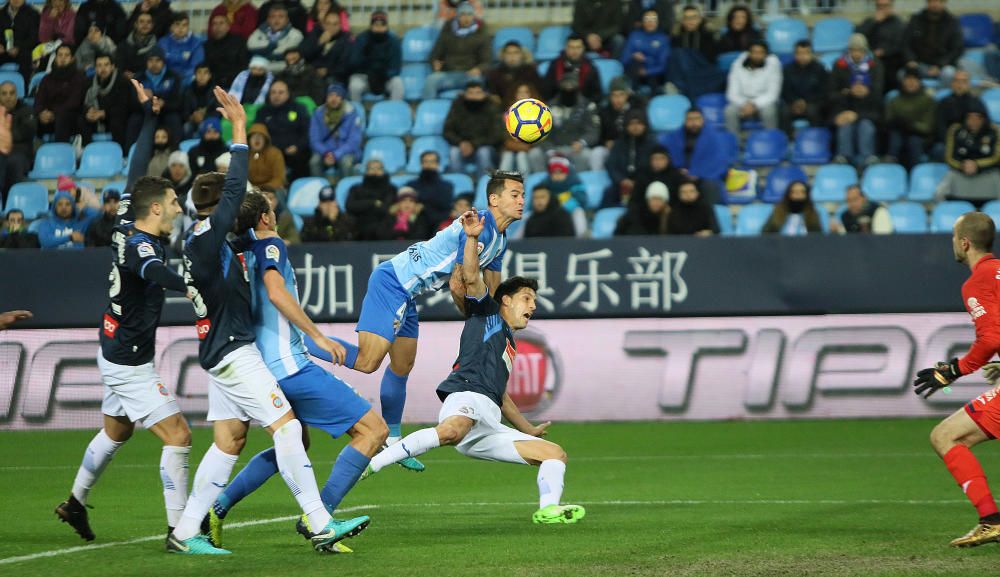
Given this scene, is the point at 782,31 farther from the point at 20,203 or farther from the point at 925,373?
the point at 925,373

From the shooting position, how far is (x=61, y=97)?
20469 millimetres

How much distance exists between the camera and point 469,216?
26.8 feet

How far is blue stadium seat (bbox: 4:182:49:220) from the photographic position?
19078 millimetres

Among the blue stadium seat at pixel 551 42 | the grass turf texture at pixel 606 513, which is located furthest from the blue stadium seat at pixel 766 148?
the grass turf texture at pixel 606 513

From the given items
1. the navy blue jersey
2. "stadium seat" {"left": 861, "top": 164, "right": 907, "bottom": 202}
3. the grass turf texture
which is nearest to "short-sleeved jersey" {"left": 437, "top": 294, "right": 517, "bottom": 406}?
the grass turf texture

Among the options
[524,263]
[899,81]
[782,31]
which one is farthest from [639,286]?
[782,31]

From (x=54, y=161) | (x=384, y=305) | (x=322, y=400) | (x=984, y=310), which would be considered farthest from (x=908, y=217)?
(x=54, y=161)

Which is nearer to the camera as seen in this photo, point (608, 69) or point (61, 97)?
point (608, 69)

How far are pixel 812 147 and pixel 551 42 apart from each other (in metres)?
4.57

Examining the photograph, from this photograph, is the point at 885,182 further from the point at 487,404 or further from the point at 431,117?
the point at 487,404

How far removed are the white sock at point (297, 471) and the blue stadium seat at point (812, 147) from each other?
12.6 m

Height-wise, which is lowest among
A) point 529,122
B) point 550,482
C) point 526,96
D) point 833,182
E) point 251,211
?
point 550,482

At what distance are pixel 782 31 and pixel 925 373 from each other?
539 inches

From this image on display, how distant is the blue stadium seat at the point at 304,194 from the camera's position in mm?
18500
